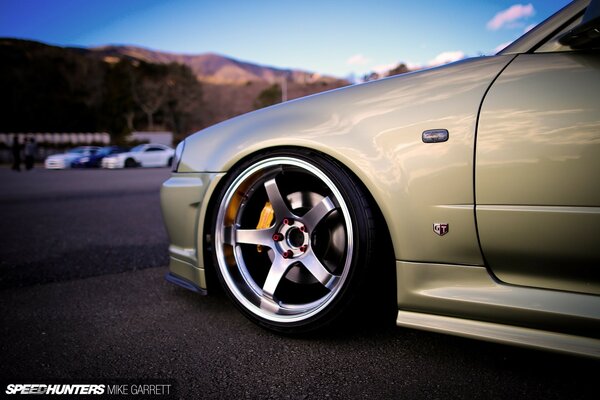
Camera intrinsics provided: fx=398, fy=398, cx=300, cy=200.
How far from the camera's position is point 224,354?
1652 millimetres

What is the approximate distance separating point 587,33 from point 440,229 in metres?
0.81

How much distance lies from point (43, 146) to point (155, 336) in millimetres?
38983

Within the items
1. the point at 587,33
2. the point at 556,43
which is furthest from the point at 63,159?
the point at 587,33

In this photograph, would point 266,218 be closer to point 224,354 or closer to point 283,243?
point 283,243

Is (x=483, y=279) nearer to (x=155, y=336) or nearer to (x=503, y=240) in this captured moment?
(x=503, y=240)

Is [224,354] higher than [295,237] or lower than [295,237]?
lower

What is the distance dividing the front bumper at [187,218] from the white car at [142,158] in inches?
816

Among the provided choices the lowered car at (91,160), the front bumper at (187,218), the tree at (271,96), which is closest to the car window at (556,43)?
the front bumper at (187,218)

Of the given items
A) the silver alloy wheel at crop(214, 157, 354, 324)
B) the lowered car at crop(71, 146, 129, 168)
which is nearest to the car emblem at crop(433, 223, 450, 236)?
the silver alloy wheel at crop(214, 157, 354, 324)

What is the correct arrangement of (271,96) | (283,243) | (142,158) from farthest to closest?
(271,96)
(142,158)
(283,243)

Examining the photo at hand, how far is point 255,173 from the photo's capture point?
1921mm

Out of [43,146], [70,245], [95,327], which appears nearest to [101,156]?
[43,146]

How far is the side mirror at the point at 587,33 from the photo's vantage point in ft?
3.98

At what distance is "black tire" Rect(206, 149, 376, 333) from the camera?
1.62 meters
